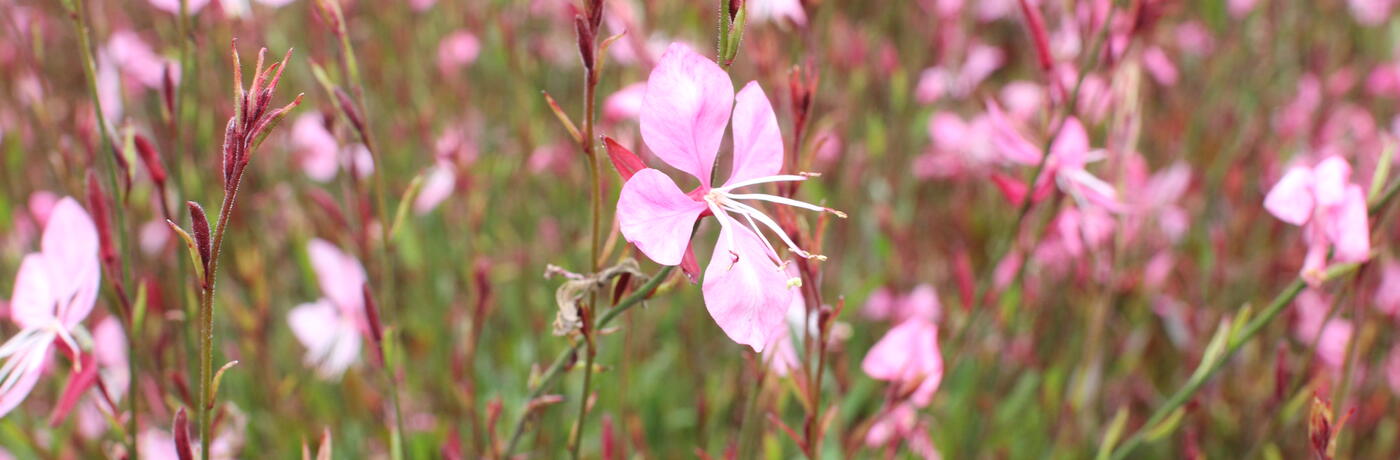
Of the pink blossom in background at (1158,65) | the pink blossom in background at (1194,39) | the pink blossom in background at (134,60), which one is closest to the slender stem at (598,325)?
the pink blossom in background at (134,60)

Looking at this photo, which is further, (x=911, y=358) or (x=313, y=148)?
(x=313, y=148)

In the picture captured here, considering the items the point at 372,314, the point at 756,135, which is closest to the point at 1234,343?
the point at 756,135

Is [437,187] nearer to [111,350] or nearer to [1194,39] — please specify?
[111,350]

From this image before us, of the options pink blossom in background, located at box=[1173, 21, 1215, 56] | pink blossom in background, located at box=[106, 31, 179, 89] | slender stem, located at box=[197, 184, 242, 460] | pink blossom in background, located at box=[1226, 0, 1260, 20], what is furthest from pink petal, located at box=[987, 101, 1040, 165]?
pink blossom in background, located at box=[1173, 21, 1215, 56]

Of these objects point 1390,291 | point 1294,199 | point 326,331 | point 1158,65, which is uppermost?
point 1294,199

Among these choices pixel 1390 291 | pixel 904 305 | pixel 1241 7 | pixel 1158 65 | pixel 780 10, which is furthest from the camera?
pixel 1241 7

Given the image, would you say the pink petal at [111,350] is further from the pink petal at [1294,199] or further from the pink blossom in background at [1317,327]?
the pink blossom in background at [1317,327]

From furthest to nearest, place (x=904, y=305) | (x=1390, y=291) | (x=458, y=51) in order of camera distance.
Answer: (x=458, y=51) < (x=904, y=305) < (x=1390, y=291)

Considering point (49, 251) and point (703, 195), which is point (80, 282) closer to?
point (49, 251)
